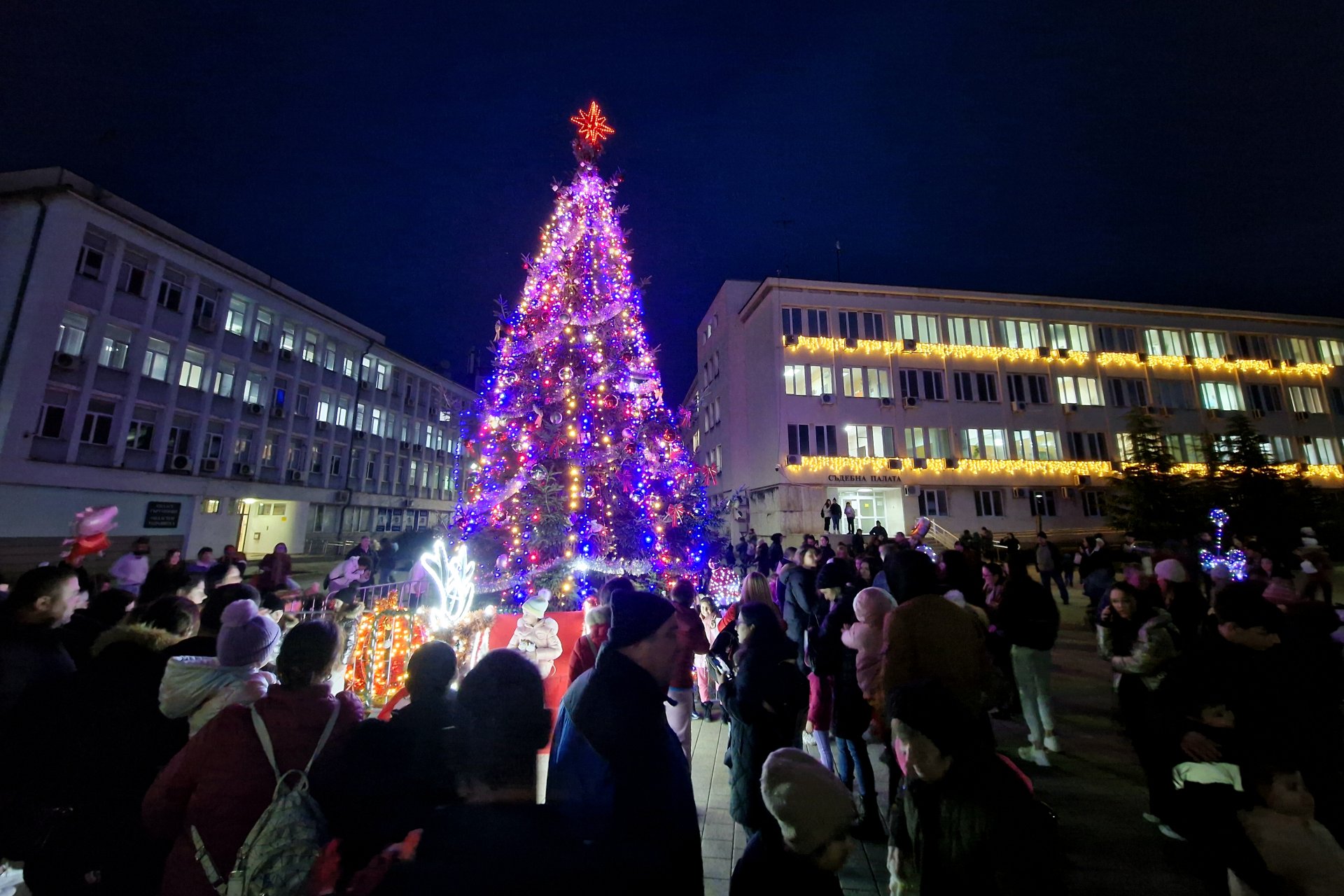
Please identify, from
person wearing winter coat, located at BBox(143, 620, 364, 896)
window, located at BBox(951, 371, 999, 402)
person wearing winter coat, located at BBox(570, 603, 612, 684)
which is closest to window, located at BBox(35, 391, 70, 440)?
person wearing winter coat, located at BBox(570, 603, 612, 684)

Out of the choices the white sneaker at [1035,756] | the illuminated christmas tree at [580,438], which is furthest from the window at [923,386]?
the white sneaker at [1035,756]

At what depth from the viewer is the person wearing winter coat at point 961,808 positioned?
1.84 m

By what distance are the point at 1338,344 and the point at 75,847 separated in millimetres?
58496

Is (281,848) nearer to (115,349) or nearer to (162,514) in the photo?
(115,349)

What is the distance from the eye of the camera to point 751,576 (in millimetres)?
5215

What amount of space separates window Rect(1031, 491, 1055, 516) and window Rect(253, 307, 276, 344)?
144ft

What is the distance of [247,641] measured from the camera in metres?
2.75

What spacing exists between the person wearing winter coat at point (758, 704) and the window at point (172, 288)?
3216 cm

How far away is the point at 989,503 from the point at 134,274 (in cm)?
4287

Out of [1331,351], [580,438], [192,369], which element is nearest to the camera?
[580,438]

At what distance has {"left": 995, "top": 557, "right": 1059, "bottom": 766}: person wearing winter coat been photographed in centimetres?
529

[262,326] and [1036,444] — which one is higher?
[262,326]

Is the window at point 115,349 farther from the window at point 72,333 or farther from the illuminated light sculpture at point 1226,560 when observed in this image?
the illuminated light sculpture at point 1226,560

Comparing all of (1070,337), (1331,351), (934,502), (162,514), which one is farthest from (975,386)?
(162,514)
